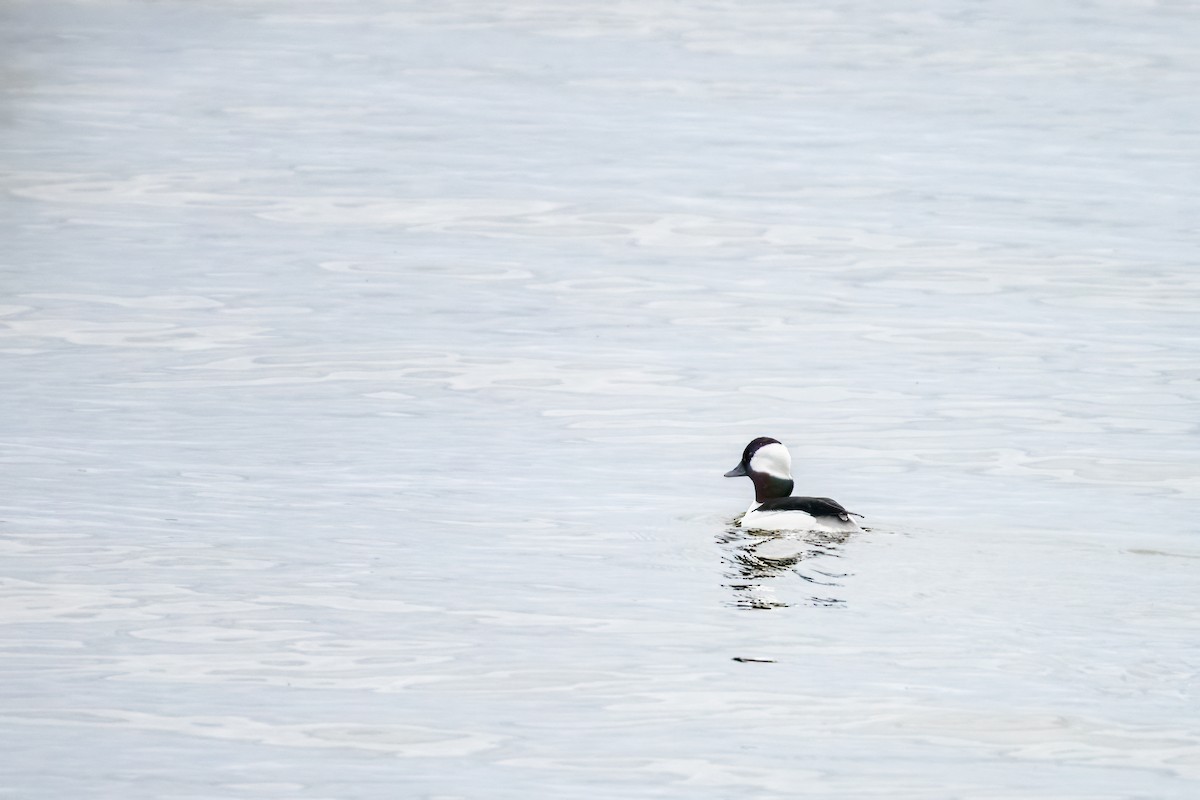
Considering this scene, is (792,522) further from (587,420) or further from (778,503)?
(587,420)

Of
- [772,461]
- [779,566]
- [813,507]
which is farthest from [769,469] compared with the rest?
[779,566]

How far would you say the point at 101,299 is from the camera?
1698cm

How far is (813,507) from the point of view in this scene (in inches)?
443

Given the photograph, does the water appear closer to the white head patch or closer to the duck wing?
the duck wing

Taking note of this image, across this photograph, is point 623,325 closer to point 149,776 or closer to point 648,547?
point 648,547

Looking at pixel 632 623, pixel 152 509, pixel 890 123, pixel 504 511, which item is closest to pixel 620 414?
pixel 504 511

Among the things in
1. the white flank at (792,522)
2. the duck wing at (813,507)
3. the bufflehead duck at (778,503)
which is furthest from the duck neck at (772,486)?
the duck wing at (813,507)

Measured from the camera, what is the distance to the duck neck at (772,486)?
39.8 ft

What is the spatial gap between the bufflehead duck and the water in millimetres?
152

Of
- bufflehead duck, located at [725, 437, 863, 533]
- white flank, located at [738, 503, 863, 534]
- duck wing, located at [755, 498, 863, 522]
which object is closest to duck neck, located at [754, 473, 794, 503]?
bufflehead duck, located at [725, 437, 863, 533]

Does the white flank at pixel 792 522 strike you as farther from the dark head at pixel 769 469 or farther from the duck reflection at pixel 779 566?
the dark head at pixel 769 469

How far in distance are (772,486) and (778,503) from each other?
0.54 metres

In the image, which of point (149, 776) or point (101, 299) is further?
point (101, 299)

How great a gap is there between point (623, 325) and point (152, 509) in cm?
613
